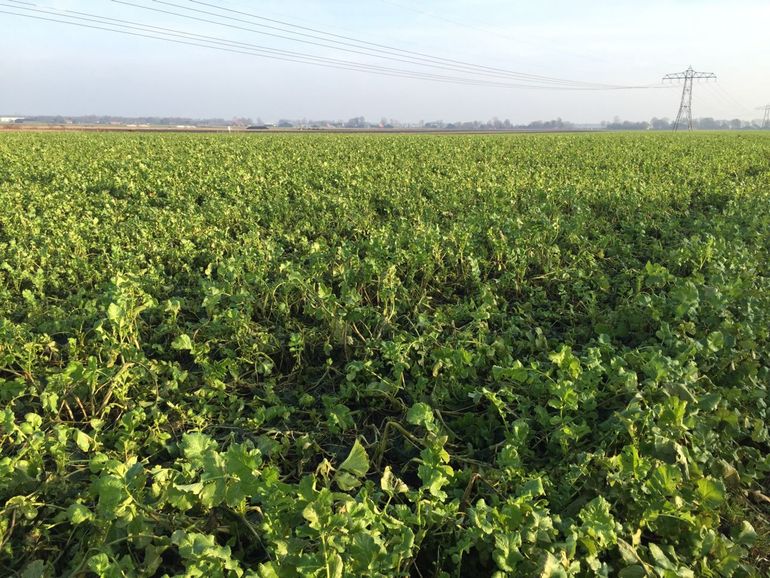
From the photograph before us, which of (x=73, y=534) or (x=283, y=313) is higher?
(x=283, y=313)

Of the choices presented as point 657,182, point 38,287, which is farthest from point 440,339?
point 657,182

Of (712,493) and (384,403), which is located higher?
(712,493)

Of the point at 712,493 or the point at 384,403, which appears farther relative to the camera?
the point at 384,403

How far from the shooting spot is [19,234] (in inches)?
249

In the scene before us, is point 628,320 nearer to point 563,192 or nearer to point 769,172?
point 563,192

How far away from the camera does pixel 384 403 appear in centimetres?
323

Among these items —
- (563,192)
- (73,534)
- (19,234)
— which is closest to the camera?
(73,534)

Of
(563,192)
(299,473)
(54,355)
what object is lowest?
(299,473)

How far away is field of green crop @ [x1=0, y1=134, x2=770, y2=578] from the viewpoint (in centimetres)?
181

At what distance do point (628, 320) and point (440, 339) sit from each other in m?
1.51

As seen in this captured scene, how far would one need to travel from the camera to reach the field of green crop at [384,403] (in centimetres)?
181

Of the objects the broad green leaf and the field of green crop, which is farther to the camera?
the broad green leaf

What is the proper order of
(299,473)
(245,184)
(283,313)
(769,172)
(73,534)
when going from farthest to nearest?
(769,172)
(245,184)
(283,313)
(299,473)
(73,534)

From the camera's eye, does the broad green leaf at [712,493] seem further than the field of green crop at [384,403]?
Yes
